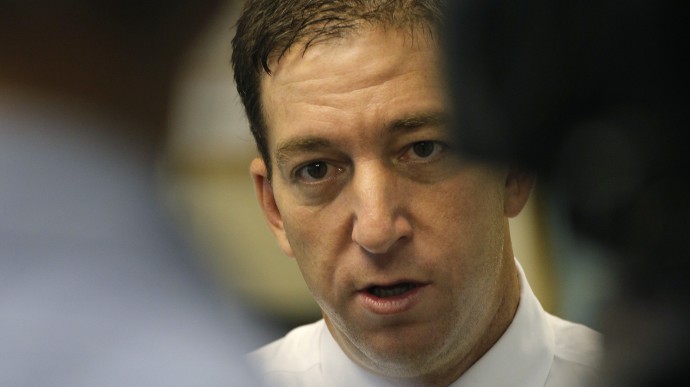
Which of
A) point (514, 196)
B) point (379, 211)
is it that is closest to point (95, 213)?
point (379, 211)

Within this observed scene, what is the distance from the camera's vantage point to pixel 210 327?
60 centimetres

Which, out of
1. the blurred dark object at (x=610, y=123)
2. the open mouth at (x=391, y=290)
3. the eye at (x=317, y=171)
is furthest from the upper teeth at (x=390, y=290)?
the blurred dark object at (x=610, y=123)

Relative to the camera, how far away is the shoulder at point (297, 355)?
836 millimetres

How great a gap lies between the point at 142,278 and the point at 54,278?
0.21 ft

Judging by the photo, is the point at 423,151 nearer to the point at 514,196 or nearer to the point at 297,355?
the point at 514,196

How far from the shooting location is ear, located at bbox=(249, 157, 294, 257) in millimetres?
818

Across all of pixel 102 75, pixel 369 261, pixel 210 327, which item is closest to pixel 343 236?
pixel 369 261

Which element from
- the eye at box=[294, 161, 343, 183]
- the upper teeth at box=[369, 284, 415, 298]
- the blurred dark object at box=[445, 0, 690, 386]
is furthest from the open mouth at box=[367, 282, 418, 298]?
the blurred dark object at box=[445, 0, 690, 386]

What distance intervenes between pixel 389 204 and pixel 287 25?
20cm

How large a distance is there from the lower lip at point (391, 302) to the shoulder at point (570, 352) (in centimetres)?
14

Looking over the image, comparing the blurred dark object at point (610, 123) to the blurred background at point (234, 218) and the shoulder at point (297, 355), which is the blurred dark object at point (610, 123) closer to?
the blurred background at point (234, 218)

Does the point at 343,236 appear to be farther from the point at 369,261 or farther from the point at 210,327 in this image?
the point at 210,327

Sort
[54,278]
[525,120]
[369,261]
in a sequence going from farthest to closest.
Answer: [369,261] → [54,278] → [525,120]

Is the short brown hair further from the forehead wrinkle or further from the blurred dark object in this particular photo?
the blurred dark object
